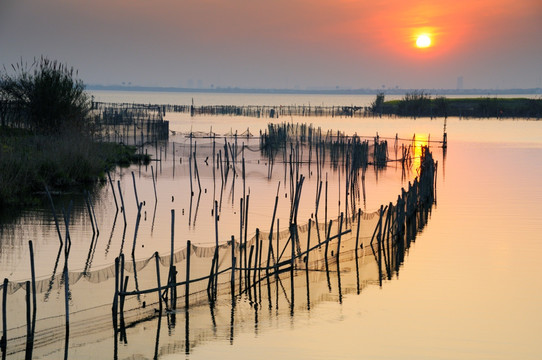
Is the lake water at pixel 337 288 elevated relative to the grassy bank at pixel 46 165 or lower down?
lower down

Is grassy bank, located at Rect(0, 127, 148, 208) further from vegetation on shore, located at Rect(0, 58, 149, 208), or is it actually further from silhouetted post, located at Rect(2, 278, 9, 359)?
silhouetted post, located at Rect(2, 278, 9, 359)

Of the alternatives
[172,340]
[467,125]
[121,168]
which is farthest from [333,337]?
[467,125]

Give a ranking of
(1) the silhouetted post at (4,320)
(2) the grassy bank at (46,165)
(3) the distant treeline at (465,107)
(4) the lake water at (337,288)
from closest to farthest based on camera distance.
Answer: (1) the silhouetted post at (4,320) < (4) the lake water at (337,288) < (2) the grassy bank at (46,165) < (3) the distant treeline at (465,107)

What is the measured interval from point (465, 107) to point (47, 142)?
225 ft

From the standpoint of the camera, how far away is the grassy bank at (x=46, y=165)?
20.8 meters

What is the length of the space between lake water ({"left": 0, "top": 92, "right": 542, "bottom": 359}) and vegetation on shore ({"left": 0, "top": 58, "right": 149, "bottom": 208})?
3.53 feet

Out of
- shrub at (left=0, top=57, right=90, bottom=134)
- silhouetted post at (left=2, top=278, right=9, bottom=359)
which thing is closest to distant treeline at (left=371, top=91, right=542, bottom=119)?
shrub at (left=0, top=57, right=90, bottom=134)

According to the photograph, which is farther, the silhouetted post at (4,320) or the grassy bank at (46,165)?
the grassy bank at (46,165)

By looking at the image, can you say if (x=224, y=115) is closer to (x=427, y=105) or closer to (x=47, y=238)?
(x=427, y=105)

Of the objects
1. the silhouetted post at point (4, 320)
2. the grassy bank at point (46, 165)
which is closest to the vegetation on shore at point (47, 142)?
the grassy bank at point (46, 165)

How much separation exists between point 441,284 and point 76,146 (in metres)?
13.8

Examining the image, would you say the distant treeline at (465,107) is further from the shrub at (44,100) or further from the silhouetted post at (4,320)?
the silhouetted post at (4,320)

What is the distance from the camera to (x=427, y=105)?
88.3m

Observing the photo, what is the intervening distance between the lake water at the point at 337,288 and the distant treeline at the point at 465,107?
56518 mm
